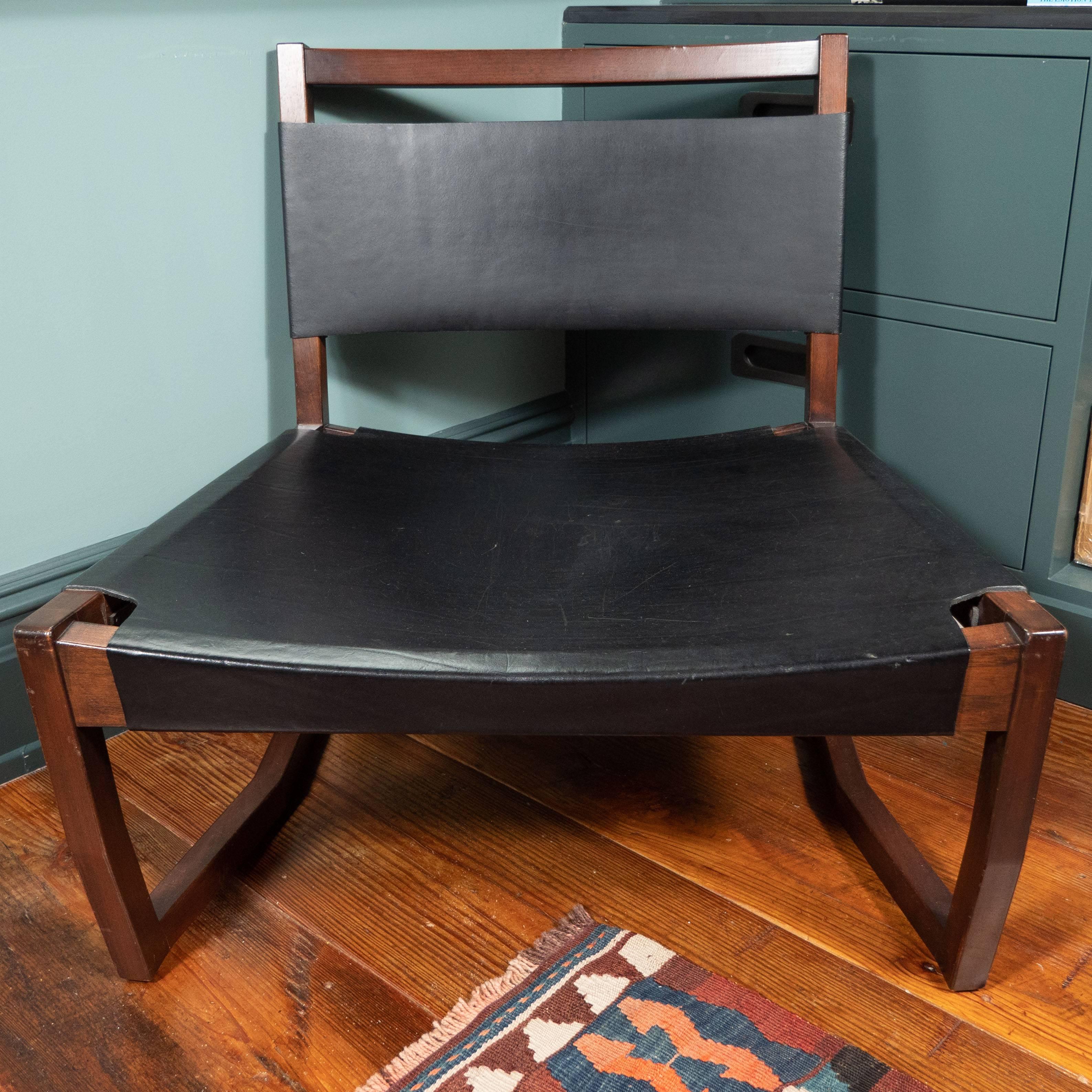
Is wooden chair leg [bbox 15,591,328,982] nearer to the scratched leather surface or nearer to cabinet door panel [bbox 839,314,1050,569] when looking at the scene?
the scratched leather surface

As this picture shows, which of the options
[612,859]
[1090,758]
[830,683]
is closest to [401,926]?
[612,859]

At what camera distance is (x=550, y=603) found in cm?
73

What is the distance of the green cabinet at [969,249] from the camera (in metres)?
1.01

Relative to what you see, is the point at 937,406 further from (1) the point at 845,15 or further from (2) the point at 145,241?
(2) the point at 145,241

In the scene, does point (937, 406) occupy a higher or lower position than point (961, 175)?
lower

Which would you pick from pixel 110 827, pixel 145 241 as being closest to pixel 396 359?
pixel 145 241

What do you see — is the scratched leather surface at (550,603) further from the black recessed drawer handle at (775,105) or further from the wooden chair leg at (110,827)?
the black recessed drawer handle at (775,105)

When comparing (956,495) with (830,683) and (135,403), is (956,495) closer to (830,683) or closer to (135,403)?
(830,683)

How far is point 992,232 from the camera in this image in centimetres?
106

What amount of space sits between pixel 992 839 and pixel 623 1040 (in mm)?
291

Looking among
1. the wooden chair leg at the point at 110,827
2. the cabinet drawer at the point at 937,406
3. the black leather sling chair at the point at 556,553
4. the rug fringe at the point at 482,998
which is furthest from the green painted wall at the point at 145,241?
the rug fringe at the point at 482,998

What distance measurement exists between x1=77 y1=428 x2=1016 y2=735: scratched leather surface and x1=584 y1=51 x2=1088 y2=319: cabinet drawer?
11.7 inches

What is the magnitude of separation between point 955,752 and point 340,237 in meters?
0.79

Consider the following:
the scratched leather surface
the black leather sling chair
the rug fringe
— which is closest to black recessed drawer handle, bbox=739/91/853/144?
the black leather sling chair
